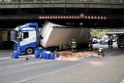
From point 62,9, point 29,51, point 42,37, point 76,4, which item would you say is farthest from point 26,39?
point 62,9

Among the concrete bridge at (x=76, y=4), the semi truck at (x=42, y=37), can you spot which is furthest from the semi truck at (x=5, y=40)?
the semi truck at (x=42, y=37)

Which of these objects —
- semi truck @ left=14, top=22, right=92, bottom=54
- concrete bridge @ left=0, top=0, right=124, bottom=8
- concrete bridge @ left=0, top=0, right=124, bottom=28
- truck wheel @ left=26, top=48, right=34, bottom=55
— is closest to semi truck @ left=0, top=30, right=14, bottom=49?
concrete bridge @ left=0, top=0, right=124, bottom=28

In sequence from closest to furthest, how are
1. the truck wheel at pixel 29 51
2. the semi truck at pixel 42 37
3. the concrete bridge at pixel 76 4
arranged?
the semi truck at pixel 42 37 → the truck wheel at pixel 29 51 → the concrete bridge at pixel 76 4

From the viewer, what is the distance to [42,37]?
3091 cm

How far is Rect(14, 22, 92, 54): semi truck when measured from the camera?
28984 millimetres

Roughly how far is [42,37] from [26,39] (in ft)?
7.67

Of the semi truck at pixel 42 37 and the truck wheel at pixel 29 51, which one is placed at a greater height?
the semi truck at pixel 42 37

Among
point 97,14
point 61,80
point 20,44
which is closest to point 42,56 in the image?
point 20,44

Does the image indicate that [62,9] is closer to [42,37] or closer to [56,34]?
[56,34]

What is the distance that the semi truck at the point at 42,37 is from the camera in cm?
2898

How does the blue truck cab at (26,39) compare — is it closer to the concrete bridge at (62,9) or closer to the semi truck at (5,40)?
the concrete bridge at (62,9)

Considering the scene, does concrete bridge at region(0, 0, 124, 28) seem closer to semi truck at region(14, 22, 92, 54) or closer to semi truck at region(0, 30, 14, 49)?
semi truck at region(14, 22, 92, 54)

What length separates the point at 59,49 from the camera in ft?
103

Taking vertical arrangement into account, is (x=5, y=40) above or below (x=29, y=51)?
above
